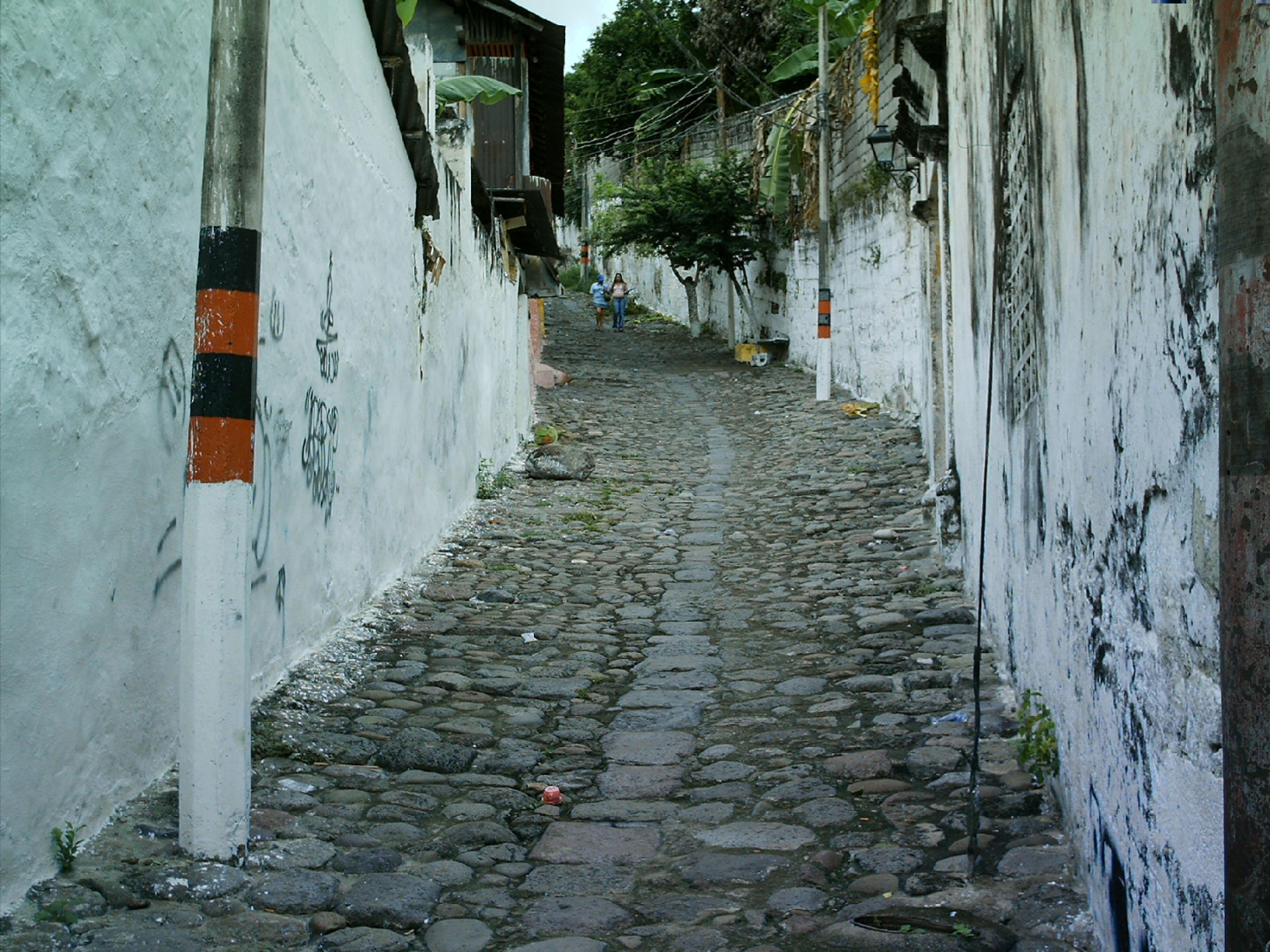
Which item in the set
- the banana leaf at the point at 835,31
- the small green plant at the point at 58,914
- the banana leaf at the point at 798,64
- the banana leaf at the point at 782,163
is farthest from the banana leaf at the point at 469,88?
the small green plant at the point at 58,914

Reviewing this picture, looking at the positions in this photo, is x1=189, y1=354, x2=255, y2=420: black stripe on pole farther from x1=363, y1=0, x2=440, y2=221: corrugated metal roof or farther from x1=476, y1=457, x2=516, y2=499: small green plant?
x1=476, y1=457, x2=516, y2=499: small green plant

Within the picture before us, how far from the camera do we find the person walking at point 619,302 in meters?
32.0

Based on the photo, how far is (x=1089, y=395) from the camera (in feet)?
11.2

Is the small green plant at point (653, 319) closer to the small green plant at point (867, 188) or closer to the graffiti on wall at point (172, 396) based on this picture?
the small green plant at point (867, 188)

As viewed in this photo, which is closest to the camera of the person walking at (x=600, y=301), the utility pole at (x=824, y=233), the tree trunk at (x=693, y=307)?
the utility pole at (x=824, y=233)

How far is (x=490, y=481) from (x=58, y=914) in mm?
8702

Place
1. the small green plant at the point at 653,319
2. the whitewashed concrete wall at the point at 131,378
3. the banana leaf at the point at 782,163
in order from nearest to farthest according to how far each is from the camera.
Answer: the whitewashed concrete wall at the point at 131,378
the banana leaf at the point at 782,163
the small green plant at the point at 653,319

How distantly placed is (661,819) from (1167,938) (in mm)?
2025

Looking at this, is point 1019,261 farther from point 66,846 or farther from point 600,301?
point 600,301

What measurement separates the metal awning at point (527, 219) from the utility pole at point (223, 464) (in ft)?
30.2

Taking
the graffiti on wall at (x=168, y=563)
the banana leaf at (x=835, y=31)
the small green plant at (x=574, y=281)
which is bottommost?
the graffiti on wall at (x=168, y=563)

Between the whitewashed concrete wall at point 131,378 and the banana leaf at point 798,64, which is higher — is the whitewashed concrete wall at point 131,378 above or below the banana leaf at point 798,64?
below

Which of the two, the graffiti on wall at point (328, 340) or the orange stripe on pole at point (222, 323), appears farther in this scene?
the graffiti on wall at point (328, 340)

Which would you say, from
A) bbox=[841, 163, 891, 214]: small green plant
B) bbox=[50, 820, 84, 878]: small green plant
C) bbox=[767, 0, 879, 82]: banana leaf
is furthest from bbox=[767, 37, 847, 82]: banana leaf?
bbox=[50, 820, 84, 878]: small green plant
